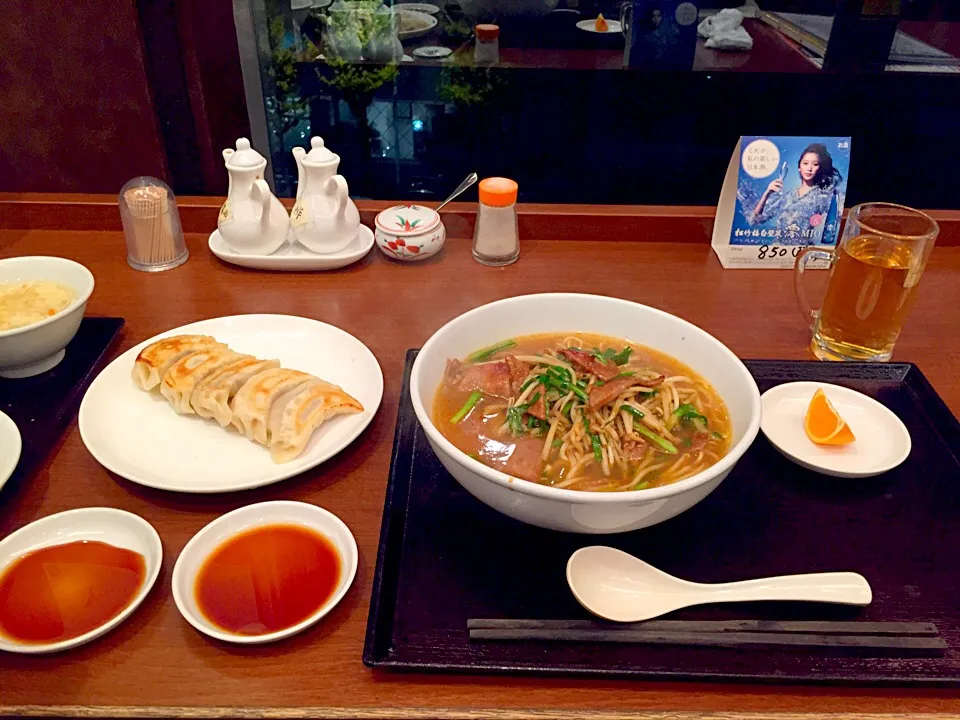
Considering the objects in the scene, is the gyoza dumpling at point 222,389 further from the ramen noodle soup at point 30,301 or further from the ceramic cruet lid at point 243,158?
the ceramic cruet lid at point 243,158

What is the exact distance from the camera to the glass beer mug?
1581mm

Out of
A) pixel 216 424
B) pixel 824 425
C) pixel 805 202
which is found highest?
pixel 805 202

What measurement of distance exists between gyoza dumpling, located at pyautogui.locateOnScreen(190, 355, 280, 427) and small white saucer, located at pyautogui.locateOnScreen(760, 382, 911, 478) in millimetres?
1063

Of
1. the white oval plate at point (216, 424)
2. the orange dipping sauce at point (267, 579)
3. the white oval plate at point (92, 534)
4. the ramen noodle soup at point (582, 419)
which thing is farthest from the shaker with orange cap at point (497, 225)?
the white oval plate at point (92, 534)

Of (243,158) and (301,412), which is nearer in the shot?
(301,412)

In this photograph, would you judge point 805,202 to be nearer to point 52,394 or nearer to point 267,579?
point 267,579

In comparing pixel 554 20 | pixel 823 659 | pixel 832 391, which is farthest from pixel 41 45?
pixel 823 659

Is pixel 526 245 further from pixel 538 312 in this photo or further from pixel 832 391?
pixel 832 391

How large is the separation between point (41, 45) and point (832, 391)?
8.61 ft

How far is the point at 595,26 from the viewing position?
3.07 meters

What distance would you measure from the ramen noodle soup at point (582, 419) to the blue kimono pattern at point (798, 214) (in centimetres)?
90

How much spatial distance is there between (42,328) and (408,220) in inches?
39.4

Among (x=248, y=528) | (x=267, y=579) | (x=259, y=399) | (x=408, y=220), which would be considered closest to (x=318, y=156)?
(x=408, y=220)

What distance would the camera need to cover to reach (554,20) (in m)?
3.09
